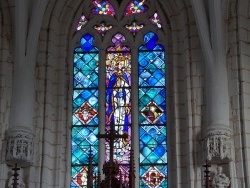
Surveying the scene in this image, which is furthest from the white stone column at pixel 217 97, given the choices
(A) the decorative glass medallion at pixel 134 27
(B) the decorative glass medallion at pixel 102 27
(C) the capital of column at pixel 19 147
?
(C) the capital of column at pixel 19 147

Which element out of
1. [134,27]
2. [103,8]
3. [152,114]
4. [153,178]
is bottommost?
[153,178]

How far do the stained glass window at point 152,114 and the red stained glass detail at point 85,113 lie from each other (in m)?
0.93

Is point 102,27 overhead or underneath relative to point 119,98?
overhead

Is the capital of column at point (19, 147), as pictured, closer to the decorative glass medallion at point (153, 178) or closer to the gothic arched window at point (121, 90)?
the gothic arched window at point (121, 90)

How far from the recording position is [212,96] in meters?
15.3

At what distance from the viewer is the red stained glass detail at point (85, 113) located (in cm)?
1633

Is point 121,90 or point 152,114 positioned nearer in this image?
point 152,114

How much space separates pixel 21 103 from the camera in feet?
50.6

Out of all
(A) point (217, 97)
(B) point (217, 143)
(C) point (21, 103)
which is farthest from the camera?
(C) point (21, 103)

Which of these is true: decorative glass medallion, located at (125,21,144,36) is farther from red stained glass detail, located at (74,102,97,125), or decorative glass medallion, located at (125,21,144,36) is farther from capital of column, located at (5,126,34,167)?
capital of column, located at (5,126,34,167)

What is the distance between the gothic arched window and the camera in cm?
1592

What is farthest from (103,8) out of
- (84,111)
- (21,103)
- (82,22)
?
(21,103)

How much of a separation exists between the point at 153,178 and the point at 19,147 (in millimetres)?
2577

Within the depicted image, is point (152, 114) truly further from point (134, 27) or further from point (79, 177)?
point (134, 27)
